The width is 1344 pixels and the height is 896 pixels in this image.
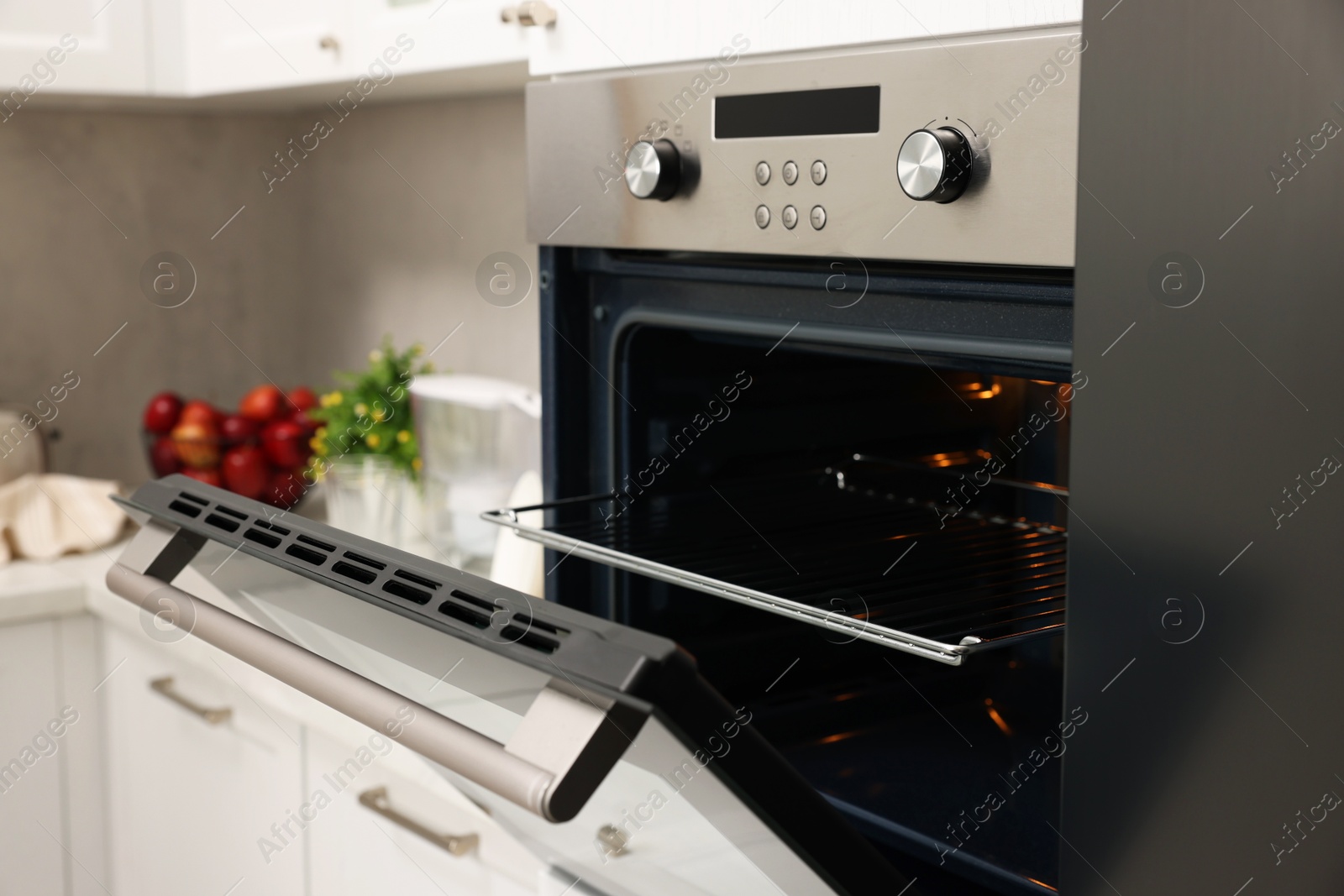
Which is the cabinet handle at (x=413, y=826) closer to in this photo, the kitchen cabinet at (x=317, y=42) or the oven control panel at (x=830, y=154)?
the oven control panel at (x=830, y=154)

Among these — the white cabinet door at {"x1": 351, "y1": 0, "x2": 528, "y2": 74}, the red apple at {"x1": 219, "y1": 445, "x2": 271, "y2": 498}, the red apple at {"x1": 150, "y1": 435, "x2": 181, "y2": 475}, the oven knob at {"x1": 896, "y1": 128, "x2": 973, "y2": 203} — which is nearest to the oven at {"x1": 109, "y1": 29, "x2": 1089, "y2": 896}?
the oven knob at {"x1": 896, "y1": 128, "x2": 973, "y2": 203}

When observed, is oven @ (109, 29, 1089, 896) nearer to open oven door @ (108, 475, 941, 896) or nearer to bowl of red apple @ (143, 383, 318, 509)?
open oven door @ (108, 475, 941, 896)

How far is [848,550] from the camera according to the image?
→ 33.4 inches

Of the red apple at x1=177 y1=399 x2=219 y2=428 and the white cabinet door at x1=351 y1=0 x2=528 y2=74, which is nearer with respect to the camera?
the white cabinet door at x1=351 y1=0 x2=528 y2=74

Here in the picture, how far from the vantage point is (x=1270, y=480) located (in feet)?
1.68

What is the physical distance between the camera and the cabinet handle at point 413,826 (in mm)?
993

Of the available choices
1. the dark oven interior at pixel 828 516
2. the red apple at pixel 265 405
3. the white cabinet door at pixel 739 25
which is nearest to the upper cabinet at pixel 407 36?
the white cabinet door at pixel 739 25

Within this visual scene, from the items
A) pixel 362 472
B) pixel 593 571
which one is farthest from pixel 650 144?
pixel 362 472

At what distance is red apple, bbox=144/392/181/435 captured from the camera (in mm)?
1823

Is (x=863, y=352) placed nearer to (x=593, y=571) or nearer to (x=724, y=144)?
(x=724, y=144)

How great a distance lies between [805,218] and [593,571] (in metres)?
0.35

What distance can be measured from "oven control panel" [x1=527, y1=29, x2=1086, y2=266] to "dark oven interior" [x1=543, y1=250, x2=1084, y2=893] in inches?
1.3

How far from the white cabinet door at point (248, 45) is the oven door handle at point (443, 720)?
69 cm

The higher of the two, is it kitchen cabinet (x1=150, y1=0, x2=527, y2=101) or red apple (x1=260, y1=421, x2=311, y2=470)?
kitchen cabinet (x1=150, y1=0, x2=527, y2=101)
